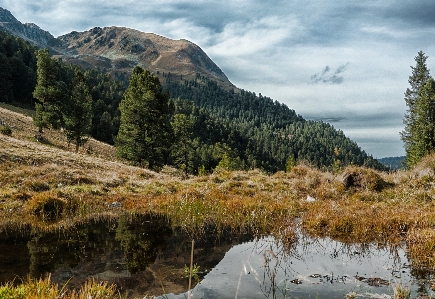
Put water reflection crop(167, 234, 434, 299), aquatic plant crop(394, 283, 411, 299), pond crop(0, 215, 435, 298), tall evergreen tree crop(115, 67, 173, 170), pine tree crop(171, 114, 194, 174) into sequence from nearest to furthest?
aquatic plant crop(394, 283, 411, 299) → water reflection crop(167, 234, 434, 299) → pond crop(0, 215, 435, 298) → tall evergreen tree crop(115, 67, 173, 170) → pine tree crop(171, 114, 194, 174)

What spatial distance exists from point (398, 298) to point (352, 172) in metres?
15.0

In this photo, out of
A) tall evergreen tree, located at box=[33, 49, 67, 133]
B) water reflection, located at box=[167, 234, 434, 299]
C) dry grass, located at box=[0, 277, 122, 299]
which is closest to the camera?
dry grass, located at box=[0, 277, 122, 299]

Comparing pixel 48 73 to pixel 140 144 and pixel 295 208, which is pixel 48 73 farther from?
pixel 295 208

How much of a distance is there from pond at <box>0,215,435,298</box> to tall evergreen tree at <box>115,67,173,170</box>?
2876cm

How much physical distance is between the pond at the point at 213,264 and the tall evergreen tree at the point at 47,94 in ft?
152

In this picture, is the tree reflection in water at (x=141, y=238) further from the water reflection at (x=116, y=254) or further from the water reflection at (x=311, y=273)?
the water reflection at (x=311, y=273)

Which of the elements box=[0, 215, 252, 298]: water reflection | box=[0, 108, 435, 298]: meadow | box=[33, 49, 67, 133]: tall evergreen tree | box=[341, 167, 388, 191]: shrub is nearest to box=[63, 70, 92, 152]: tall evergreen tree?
box=[33, 49, 67, 133]: tall evergreen tree

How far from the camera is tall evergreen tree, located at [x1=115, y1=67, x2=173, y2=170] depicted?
37656 mm

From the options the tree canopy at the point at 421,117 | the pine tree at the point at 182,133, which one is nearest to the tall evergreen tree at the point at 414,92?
the tree canopy at the point at 421,117

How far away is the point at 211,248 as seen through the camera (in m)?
8.50

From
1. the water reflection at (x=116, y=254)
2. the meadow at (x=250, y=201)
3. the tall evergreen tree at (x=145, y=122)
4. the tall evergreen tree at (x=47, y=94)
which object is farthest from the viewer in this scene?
the tall evergreen tree at (x=47, y=94)

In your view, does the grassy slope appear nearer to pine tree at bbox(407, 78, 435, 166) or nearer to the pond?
the pond

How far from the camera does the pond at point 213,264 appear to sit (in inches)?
233

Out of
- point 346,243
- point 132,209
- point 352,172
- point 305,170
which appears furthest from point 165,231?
point 305,170
